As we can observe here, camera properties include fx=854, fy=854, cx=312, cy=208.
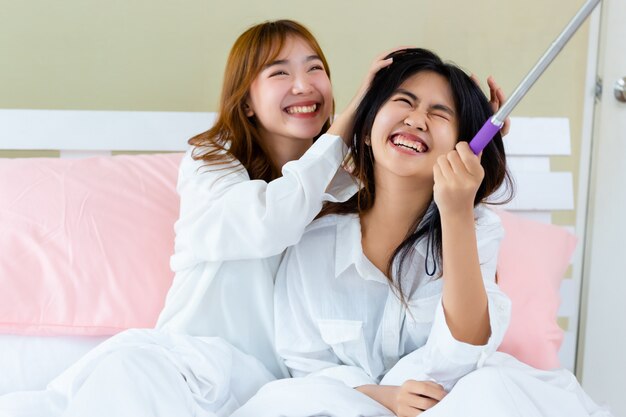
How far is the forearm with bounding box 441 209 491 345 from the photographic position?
1.20 m

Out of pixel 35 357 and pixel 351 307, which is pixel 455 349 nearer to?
pixel 351 307

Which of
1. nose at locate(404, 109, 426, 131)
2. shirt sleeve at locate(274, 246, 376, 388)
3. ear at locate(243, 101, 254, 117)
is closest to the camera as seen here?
nose at locate(404, 109, 426, 131)

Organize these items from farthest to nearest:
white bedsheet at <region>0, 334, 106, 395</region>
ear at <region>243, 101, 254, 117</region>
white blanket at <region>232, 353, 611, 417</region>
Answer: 1. ear at <region>243, 101, 254, 117</region>
2. white bedsheet at <region>0, 334, 106, 395</region>
3. white blanket at <region>232, 353, 611, 417</region>

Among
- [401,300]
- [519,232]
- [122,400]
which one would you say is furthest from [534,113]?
[122,400]

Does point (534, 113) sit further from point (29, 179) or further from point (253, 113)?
point (29, 179)

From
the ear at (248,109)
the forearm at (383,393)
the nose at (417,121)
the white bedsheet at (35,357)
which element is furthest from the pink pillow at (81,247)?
the nose at (417,121)

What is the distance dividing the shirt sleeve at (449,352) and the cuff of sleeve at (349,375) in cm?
3

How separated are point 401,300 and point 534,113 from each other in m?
1.15

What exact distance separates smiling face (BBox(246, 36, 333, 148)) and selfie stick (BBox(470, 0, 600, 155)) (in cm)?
51

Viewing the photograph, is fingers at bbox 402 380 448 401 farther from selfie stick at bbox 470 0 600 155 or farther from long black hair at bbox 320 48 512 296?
selfie stick at bbox 470 0 600 155

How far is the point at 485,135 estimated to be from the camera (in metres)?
1.12

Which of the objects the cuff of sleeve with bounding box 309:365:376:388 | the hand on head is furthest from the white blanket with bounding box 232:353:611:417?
the hand on head

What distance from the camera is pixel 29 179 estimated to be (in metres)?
1.72

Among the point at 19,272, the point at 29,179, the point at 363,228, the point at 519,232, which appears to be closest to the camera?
the point at 363,228
